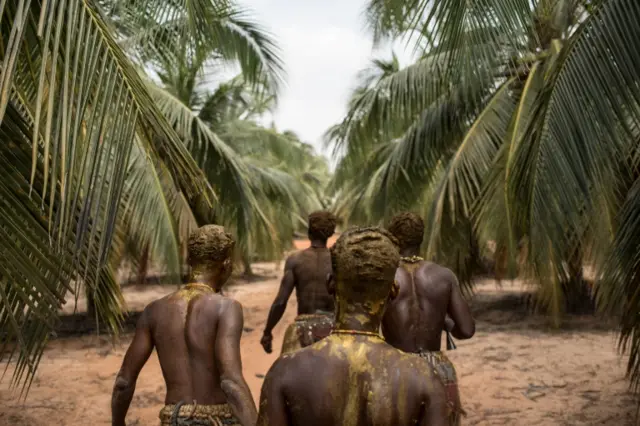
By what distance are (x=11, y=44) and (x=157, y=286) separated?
16.5m

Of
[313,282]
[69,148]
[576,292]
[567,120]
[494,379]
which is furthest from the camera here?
[576,292]

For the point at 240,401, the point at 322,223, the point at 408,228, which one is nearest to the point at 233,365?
the point at 240,401

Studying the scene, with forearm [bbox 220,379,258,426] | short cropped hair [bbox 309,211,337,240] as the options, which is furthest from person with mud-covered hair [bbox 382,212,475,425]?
A: forearm [bbox 220,379,258,426]

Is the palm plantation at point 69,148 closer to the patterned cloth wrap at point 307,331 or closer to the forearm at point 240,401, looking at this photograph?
the forearm at point 240,401

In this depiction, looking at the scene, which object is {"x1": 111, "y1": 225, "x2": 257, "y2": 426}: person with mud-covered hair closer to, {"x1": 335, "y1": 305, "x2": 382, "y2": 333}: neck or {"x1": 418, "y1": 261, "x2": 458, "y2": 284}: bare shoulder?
{"x1": 335, "y1": 305, "x2": 382, "y2": 333}: neck

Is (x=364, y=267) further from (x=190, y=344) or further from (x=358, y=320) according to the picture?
(x=190, y=344)

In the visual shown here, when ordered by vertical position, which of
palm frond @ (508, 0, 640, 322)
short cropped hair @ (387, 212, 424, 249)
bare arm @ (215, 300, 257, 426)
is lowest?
bare arm @ (215, 300, 257, 426)

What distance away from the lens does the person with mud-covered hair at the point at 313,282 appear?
538 centimetres

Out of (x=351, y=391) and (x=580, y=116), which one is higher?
(x=580, y=116)

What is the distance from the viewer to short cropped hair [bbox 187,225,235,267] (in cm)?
313

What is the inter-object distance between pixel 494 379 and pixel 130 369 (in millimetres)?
5590

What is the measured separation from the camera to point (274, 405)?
1896 millimetres

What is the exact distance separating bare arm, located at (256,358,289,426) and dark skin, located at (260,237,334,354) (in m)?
3.57

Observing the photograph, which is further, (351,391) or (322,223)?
(322,223)
